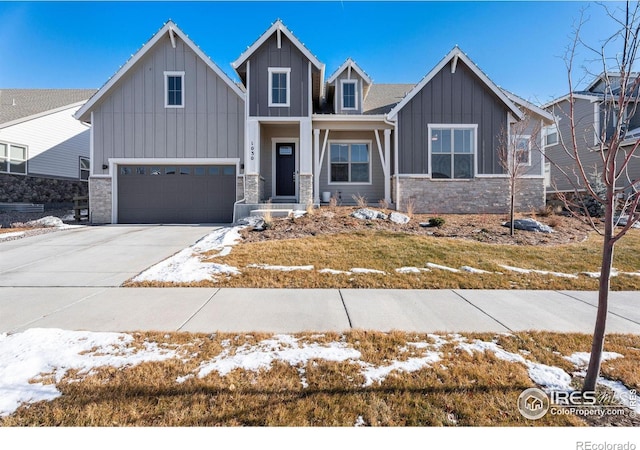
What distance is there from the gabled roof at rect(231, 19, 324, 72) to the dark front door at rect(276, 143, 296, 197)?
12.1ft

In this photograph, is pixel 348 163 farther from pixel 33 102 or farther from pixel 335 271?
pixel 33 102

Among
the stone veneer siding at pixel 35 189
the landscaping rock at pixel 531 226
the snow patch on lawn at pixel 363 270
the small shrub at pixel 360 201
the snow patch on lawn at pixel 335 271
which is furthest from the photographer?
the stone veneer siding at pixel 35 189

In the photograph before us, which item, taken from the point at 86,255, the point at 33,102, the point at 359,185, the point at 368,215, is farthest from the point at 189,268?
the point at 33,102

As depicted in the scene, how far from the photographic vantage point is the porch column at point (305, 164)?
1280cm

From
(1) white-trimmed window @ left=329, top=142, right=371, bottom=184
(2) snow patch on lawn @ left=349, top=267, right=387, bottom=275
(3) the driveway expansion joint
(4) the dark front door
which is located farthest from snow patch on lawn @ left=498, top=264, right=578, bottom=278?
(4) the dark front door

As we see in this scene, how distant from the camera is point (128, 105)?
13.3 metres

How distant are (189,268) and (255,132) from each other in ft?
26.0

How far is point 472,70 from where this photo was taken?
41.7 feet

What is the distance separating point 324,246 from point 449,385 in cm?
532

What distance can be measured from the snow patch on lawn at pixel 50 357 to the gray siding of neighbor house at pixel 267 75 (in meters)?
10.9

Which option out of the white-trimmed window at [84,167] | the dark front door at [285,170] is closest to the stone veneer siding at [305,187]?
the dark front door at [285,170]

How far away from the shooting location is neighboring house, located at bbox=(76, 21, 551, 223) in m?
12.7

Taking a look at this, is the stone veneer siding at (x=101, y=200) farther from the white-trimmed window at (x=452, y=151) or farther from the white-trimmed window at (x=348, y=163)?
the white-trimmed window at (x=452, y=151)

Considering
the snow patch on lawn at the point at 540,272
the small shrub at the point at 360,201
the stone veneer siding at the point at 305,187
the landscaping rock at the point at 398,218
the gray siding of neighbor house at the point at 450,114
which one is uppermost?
the gray siding of neighbor house at the point at 450,114
